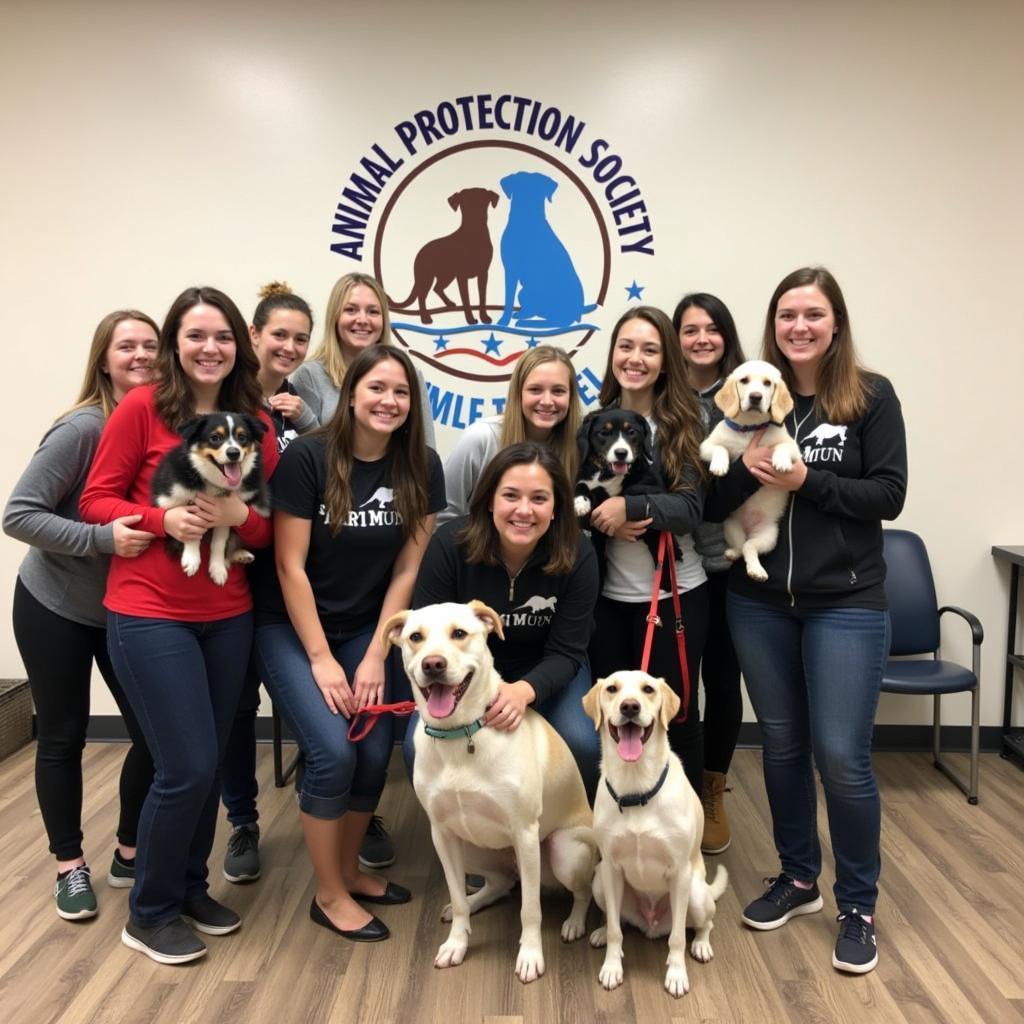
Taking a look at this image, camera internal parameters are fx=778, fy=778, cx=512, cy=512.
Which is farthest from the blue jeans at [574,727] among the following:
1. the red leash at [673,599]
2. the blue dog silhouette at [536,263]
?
the blue dog silhouette at [536,263]

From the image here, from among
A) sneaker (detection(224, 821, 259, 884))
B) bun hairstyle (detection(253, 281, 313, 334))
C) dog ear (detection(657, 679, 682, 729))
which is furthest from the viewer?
bun hairstyle (detection(253, 281, 313, 334))

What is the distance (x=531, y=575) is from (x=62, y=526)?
1329 mm

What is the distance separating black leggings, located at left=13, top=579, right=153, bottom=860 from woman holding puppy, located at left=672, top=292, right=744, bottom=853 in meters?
1.95

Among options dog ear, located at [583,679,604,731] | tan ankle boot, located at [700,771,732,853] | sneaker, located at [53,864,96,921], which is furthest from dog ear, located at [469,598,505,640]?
sneaker, located at [53,864,96,921]

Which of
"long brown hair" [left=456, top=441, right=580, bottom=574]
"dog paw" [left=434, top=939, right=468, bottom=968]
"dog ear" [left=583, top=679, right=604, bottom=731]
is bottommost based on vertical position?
"dog paw" [left=434, top=939, right=468, bottom=968]

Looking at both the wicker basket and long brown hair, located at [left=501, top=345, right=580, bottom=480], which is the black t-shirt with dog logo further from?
the wicker basket

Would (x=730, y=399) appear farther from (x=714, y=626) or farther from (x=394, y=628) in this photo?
(x=394, y=628)

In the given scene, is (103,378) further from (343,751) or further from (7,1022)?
(7,1022)

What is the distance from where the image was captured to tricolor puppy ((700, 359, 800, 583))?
2268mm

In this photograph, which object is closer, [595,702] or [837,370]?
[595,702]

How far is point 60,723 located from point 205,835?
0.56 metres

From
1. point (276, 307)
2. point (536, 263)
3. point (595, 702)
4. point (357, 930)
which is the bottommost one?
point (357, 930)

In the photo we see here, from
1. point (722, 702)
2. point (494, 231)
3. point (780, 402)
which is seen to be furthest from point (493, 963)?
point (494, 231)

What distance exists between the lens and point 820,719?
85.9 inches
